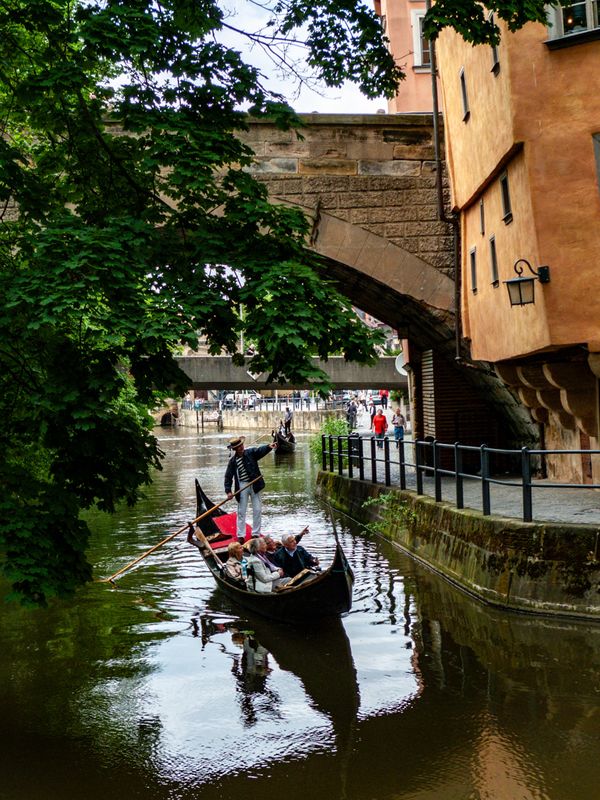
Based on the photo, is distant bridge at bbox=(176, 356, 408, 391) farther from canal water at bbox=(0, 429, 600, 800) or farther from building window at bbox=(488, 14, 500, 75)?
canal water at bbox=(0, 429, 600, 800)

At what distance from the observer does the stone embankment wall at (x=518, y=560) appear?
34.4 feet

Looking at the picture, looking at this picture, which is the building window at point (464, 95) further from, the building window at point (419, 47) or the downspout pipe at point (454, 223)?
the building window at point (419, 47)

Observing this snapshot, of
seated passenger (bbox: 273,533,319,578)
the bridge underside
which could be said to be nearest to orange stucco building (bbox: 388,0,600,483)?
the bridge underside

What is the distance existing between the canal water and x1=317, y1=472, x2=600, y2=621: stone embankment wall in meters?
0.27

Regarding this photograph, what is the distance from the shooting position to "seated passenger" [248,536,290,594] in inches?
458

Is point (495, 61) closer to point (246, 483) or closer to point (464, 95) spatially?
point (464, 95)

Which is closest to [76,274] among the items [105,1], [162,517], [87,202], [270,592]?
[87,202]

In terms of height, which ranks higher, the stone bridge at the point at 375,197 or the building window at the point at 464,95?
the building window at the point at 464,95

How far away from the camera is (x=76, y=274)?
7316 millimetres

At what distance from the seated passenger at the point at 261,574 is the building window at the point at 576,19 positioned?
8129mm

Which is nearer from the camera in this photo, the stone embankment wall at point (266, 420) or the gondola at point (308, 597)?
the gondola at point (308, 597)

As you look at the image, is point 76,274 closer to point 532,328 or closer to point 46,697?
point 46,697

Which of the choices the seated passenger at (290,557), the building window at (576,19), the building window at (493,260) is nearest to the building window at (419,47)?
the building window at (493,260)

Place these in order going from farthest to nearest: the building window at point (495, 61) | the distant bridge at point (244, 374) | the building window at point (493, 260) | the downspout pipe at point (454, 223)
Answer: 1. the distant bridge at point (244, 374)
2. the downspout pipe at point (454, 223)
3. the building window at point (493, 260)
4. the building window at point (495, 61)
